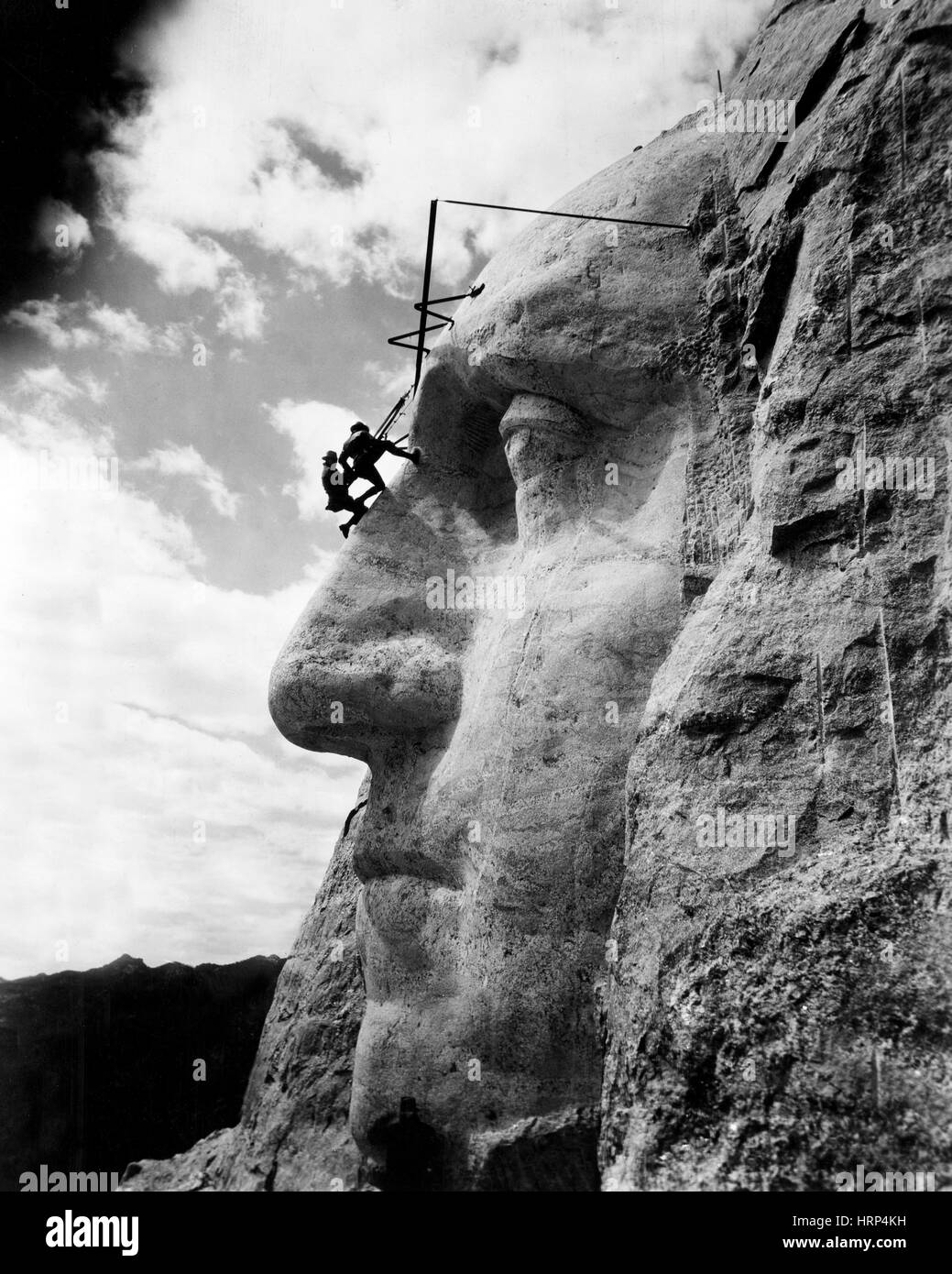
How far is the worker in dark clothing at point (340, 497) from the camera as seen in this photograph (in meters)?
5.51

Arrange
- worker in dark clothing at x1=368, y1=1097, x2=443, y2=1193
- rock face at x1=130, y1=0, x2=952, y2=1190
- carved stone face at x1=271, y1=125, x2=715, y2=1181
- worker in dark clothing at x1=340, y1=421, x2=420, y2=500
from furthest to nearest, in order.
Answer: worker in dark clothing at x1=340, y1=421, x2=420, y2=500
worker in dark clothing at x1=368, y1=1097, x2=443, y2=1193
carved stone face at x1=271, y1=125, x2=715, y2=1181
rock face at x1=130, y1=0, x2=952, y2=1190

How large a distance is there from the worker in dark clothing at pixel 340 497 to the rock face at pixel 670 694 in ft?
0.67

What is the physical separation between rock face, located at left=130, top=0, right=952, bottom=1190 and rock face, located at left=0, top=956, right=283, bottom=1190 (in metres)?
2.14

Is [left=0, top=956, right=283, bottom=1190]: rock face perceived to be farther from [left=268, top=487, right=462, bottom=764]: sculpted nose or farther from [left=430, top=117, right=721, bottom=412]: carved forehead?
[left=430, top=117, right=721, bottom=412]: carved forehead

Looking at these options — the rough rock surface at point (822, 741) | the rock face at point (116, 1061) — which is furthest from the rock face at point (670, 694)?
the rock face at point (116, 1061)

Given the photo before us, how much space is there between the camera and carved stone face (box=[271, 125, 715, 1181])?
157 inches

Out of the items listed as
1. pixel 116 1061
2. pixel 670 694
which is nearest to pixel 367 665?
A: pixel 670 694

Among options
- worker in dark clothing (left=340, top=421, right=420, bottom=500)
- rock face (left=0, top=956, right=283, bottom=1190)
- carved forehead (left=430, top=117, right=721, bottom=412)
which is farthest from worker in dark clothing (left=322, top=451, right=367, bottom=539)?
rock face (left=0, top=956, right=283, bottom=1190)

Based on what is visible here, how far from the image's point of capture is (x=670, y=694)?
3615mm

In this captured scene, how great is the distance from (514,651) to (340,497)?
157 centimetres

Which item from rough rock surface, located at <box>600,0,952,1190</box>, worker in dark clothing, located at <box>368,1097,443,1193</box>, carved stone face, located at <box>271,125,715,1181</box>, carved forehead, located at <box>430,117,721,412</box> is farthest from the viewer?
carved forehead, located at <box>430,117,721,412</box>

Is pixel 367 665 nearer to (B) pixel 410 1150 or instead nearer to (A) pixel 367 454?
(A) pixel 367 454

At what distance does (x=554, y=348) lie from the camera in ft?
15.1

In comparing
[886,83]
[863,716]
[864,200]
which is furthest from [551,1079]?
[886,83]
